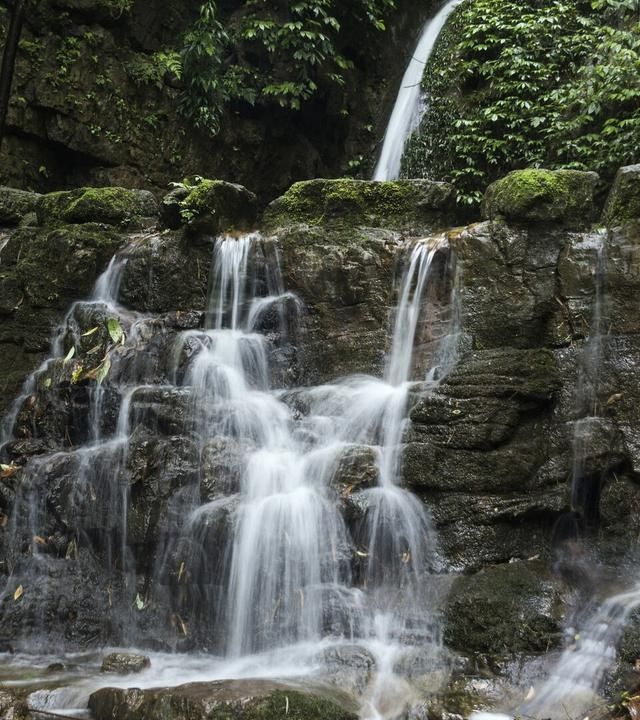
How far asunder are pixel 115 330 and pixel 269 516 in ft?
11.2

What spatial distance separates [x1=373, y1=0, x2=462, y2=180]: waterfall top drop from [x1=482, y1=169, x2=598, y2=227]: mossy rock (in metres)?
4.59

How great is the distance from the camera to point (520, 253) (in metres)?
7.42

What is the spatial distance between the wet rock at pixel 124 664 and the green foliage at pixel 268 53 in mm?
10188

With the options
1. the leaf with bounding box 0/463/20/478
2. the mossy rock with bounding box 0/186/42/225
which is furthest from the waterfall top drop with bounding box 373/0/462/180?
the leaf with bounding box 0/463/20/478

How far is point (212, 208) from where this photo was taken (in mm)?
9195

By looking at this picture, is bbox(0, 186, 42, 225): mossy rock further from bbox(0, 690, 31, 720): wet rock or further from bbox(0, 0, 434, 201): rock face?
bbox(0, 690, 31, 720): wet rock

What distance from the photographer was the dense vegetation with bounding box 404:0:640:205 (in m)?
9.78

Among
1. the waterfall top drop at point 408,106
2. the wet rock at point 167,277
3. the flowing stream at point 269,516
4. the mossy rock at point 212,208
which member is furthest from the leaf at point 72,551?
the waterfall top drop at point 408,106

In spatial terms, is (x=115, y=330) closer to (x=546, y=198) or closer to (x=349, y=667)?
(x=349, y=667)

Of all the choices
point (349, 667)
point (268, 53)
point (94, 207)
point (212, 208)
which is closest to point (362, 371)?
point (212, 208)

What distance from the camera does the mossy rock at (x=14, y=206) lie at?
35.1 feet

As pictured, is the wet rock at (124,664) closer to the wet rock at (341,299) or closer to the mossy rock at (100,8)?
the wet rock at (341,299)

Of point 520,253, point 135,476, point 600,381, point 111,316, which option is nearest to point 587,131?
point 520,253

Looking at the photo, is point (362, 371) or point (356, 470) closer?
point (356, 470)
